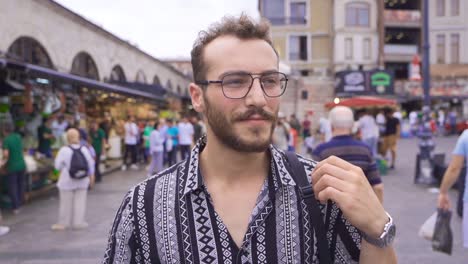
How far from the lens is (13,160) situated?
8.52 metres

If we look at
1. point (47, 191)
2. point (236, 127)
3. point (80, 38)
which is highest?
point (80, 38)

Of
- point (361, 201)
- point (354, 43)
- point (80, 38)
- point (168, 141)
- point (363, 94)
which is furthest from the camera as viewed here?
point (354, 43)

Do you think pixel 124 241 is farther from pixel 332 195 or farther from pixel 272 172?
pixel 332 195

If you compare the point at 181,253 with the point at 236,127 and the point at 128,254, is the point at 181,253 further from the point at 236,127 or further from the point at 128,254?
the point at 236,127

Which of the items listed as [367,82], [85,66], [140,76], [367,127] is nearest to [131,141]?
[85,66]

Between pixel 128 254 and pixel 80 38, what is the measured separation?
16.3 meters

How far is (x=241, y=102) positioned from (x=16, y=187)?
27.1 feet

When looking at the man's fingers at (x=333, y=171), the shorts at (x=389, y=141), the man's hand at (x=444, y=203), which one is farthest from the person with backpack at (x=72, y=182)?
the shorts at (x=389, y=141)

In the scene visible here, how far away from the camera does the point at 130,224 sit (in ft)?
5.78

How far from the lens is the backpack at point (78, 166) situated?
7410 millimetres

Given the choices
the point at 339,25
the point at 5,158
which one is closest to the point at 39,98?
the point at 5,158

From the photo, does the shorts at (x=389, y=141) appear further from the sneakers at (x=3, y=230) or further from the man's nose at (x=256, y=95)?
the man's nose at (x=256, y=95)

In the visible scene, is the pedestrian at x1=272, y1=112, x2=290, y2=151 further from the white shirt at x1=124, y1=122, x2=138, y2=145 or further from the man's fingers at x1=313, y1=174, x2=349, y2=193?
the man's fingers at x1=313, y1=174, x2=349, y2=193

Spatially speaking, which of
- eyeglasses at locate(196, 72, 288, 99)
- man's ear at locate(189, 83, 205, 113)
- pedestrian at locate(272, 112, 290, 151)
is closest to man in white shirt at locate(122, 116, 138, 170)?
pedestrian at locate(272, 112, 290, 151)
